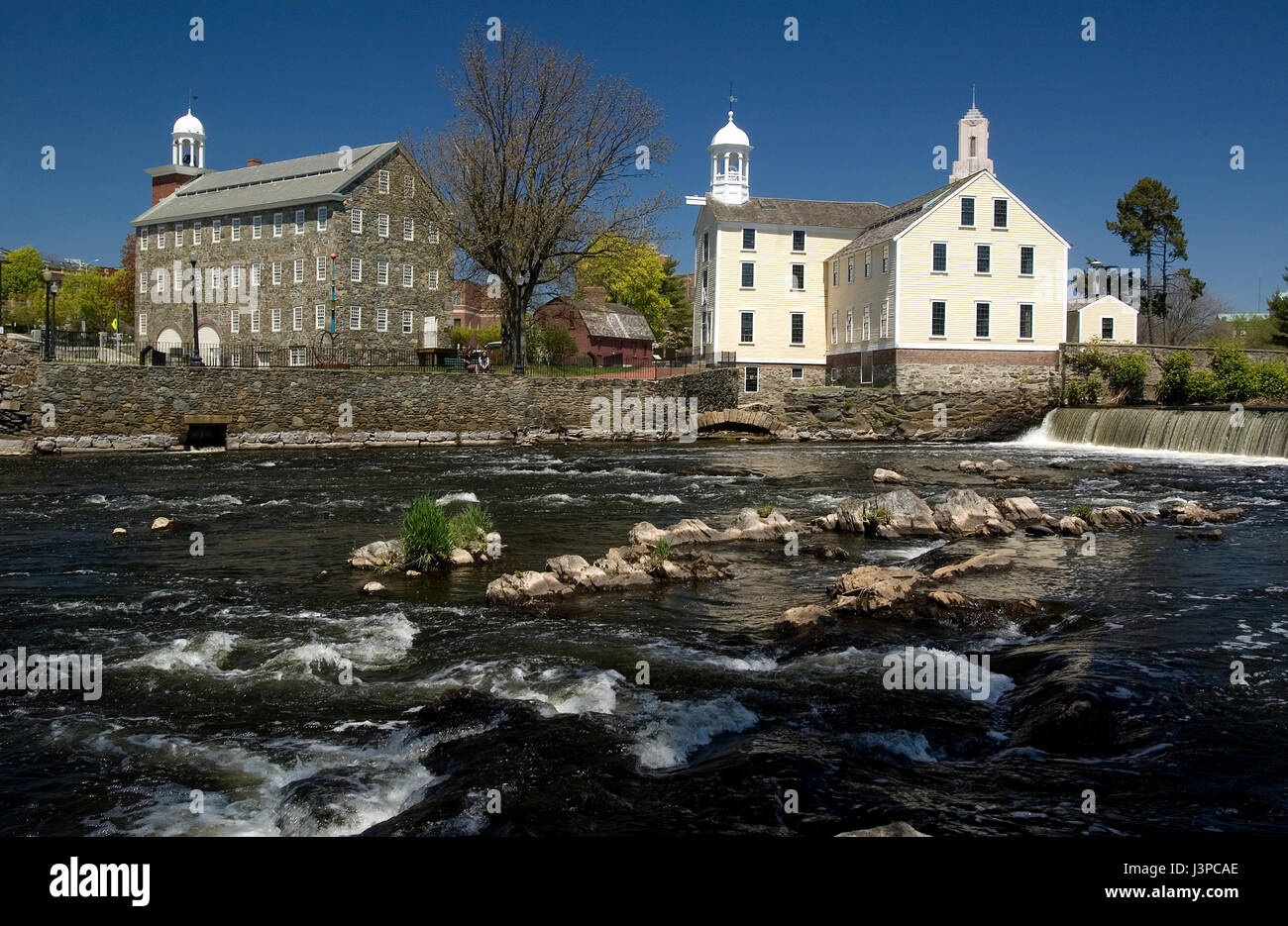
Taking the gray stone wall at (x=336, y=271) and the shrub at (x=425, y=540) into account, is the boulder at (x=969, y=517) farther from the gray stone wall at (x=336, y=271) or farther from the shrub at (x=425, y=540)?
the gray stone wall at (x=336, y=271)

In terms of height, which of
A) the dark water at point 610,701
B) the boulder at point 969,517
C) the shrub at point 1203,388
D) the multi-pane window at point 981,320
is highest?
the multi-pane window at point 981,320

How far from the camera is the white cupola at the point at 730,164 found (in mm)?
55719

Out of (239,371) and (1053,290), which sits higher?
(1053,290)

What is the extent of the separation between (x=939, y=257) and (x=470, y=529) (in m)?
39.2

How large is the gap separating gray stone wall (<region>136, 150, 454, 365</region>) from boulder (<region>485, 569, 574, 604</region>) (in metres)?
50.4

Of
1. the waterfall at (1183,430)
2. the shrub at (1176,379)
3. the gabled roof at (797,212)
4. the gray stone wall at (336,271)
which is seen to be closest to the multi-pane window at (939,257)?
the gabled roof at (797,212)

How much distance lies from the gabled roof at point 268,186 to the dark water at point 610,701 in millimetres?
51671

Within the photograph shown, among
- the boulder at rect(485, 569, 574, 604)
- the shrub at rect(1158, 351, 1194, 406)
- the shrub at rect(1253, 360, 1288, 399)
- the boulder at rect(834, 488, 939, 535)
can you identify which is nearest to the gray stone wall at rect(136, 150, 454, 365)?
the shrub at rect(1158, 351, 1194, 406)

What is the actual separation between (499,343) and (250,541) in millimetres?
44458

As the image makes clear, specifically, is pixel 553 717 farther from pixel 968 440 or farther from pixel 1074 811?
pixel 968 440

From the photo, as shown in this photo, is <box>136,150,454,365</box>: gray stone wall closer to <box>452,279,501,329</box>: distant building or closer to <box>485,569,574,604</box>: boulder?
<box>452,279,501,329</box>: distant building

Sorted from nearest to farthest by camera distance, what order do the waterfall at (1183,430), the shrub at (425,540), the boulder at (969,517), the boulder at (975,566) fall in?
the boulder at (975,566)
the shrub at (425,540)
the boulder at (969,517)
the waterfall at (1183,430)

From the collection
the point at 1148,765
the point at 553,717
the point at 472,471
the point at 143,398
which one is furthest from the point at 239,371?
the point at 1148,765
